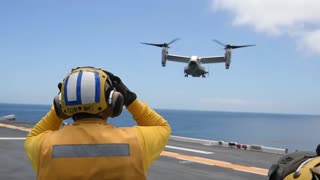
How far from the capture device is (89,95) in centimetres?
234

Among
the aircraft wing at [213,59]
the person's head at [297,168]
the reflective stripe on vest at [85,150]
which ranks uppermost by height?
the aircraft wing at [213,59]

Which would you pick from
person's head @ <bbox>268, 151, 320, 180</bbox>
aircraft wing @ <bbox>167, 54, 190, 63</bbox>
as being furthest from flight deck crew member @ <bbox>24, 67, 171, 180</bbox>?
aircraft wing @ <bbox>167, 54, 190, 63</bbox>

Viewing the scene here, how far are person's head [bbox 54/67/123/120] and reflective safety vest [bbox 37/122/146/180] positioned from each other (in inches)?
3.3

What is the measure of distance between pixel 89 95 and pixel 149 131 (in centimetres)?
48

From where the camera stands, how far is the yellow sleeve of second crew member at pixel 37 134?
8.16 ft

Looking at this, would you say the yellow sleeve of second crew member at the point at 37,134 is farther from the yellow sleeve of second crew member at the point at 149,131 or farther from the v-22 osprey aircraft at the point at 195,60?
the v-22 osprey aircraft at the point at 195,60

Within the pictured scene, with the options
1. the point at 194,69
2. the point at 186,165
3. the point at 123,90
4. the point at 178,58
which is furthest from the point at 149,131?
the point at 178,58

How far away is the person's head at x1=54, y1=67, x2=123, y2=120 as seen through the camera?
2.35 metres

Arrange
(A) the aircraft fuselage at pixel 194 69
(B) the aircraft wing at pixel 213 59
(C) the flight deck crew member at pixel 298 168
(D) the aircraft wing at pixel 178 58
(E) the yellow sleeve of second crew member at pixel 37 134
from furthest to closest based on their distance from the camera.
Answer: (D) the aircraft wing at pixel 178 58
(B) the aircraft wing at pixel 213 59
(A) the aircraft fuselage at pixel 194 69
(E) the yellow sleeve of second crew member at pixel 37 134
(C) the flight deck crew member at pixel 298 168

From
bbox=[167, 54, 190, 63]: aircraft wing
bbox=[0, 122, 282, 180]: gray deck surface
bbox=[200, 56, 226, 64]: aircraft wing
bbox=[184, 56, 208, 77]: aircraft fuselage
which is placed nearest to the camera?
bbox=[0, 122, 282, 180]: gray deck surface

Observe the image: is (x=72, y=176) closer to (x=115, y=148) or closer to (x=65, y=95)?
(x=115, y=148)

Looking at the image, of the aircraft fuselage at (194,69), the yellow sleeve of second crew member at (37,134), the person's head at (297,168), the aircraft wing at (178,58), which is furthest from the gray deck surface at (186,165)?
the aircraft wing at (178,58)

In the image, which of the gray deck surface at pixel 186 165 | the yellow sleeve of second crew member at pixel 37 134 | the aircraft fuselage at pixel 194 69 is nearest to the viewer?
the yellow sleeve of second crew member at pixel 37 134

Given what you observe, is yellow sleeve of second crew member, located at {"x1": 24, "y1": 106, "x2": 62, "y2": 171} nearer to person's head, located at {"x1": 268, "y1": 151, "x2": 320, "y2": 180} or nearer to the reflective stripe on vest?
the reflective stripe on vest
